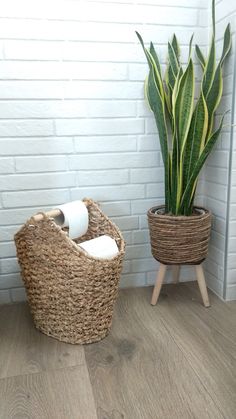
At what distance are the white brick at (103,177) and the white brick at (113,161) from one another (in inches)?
0.9

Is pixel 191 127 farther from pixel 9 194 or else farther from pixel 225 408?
pixel 225 408

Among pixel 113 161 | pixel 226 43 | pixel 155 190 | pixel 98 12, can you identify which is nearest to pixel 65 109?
pixel 113 161

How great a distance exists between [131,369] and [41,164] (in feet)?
2.79

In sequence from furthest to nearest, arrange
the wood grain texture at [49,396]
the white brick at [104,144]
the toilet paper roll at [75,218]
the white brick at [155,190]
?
1. the white brick at [155,190]
2. the white brick at [104,144]
3. the toilet paper roll at [75,218]
4. the wood grain texture at [49,396]

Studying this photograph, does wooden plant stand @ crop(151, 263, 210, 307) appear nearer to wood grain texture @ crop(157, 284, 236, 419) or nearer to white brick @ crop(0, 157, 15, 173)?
wood grain texture @ crop(157, 284, 236, 419)

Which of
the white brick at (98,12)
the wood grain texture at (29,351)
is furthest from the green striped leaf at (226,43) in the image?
the wood grain texture at (29,351)

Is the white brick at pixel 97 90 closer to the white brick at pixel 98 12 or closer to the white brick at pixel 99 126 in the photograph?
the white brick at pixel 99 126

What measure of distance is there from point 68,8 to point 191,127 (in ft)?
2.19

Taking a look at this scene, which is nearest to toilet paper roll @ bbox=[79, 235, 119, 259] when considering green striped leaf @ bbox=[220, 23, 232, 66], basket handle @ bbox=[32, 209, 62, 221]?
basket handle @ bbox=[32, 209, 62, 221]

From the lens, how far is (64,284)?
1044mm

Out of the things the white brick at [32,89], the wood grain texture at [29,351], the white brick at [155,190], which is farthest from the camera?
the white brick at [155,190]

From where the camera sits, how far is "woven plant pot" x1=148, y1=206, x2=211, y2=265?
1202 mm

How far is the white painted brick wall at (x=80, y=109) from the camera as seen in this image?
1229 millimetres

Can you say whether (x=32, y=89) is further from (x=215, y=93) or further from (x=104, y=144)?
(x=215, y=93)
